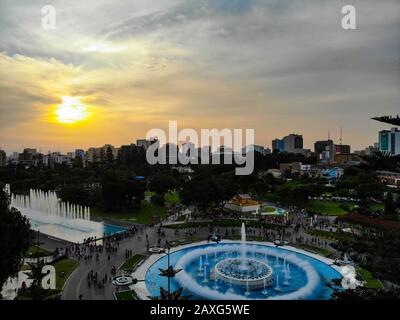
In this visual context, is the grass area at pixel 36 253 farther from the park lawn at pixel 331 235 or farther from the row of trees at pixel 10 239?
the park lawn at pixel 331 235

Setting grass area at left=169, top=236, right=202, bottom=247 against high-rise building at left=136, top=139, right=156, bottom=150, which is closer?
grass area at left=169, top=236, right=202, bottom=247

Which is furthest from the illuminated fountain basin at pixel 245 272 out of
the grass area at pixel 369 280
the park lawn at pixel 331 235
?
the park lawn at pixel 331 235

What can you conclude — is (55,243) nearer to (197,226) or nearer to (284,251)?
(197,226)

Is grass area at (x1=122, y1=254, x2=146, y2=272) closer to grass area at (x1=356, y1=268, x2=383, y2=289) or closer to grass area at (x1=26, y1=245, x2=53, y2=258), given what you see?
grass area at (x1=26, y1=245, x2=53, y2=258)

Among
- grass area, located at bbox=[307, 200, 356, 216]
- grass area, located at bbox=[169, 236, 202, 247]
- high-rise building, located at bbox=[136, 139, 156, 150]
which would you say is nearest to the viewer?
grass area, located at bbox=[169, 236, 202, 247]

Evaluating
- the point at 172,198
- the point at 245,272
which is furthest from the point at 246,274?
the point at 172,198

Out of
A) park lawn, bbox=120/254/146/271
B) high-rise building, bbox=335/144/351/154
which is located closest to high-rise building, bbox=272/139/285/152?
high-rise building, bbox=335/144/351/154

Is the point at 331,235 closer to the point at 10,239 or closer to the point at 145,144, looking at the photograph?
the point at 10,239
